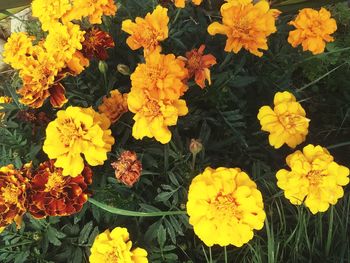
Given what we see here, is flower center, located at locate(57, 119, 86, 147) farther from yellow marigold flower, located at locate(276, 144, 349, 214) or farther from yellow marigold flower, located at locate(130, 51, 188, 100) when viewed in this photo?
yellow marigold flower, located at locate(276, 144, 349, 214)

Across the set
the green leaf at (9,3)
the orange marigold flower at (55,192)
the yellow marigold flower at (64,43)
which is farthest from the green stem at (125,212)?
the green leaf at (9,3)

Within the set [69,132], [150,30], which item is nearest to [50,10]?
[150,30]

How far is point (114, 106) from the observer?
1.27 m

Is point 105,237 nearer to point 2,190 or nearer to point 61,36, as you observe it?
point 2,190

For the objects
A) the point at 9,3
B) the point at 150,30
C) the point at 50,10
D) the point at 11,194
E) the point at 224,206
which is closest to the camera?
the point at 224,206

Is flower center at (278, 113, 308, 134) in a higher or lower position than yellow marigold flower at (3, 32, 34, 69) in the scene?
lower

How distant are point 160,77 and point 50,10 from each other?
0.47 meters

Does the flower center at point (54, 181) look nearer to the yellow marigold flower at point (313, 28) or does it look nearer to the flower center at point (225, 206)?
the flower center at point (225, 206)

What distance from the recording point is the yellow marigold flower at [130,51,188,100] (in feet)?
3.65

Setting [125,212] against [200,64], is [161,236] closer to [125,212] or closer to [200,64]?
[125,212]

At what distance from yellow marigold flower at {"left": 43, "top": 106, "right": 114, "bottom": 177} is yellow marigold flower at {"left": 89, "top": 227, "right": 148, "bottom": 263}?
176mm

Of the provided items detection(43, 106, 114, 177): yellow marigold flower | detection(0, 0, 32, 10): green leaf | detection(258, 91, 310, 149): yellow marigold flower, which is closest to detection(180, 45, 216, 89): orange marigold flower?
detection(258, 91, 310, 149): yellow marigold flower

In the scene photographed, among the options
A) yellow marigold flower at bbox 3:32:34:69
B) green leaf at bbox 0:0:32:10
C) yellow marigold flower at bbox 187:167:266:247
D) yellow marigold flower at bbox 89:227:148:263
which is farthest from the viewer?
green leaf at bbox 0:0:32:10

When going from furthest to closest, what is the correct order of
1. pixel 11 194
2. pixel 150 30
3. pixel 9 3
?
1. pixel 9 3
2. pixel 150 30
3. pixel 11 194
